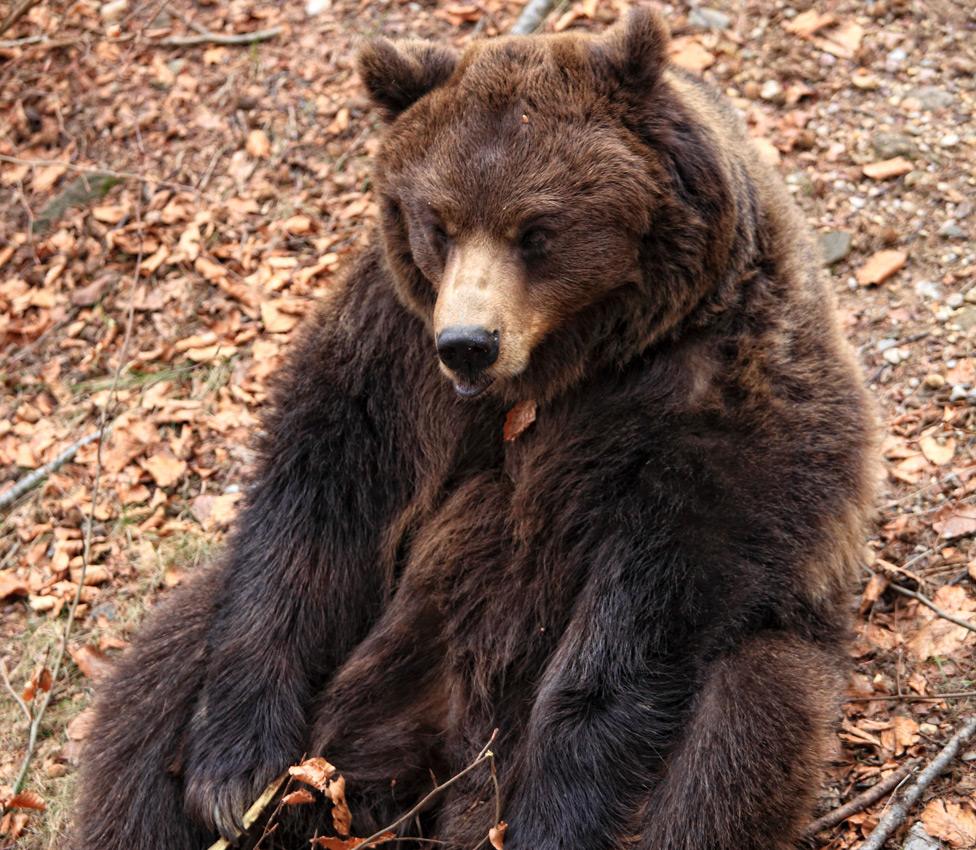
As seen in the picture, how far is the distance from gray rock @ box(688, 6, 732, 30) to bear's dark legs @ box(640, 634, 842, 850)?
4764 millimetres

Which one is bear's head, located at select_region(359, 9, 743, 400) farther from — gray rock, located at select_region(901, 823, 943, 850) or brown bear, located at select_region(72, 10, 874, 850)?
gray rock, located at select_region(901, 823, 943, 850)

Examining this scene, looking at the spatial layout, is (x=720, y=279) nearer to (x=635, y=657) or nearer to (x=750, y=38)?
(x=635, y=657)

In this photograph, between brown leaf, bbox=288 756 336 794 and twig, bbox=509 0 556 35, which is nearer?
brown leaf, bbox=288 756 336 794

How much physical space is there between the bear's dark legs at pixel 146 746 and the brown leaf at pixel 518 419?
55.8 inches

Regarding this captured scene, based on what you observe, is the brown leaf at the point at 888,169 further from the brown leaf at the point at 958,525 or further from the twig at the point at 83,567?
the twig at the point at 83,567

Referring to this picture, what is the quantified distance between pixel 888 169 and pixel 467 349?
3842 millimetres

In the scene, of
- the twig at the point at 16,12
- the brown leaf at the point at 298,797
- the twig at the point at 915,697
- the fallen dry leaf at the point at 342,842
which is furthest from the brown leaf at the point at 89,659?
the twig at the point at 16,12

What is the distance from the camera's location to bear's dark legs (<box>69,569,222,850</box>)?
5.09 m

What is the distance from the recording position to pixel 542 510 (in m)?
4.94

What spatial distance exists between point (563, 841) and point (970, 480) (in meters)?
2.60

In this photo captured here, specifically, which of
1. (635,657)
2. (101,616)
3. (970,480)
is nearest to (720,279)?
(635,657)

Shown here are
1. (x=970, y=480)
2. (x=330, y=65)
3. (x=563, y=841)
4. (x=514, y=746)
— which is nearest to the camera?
(x=563, y=841)

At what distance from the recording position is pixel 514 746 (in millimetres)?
4875

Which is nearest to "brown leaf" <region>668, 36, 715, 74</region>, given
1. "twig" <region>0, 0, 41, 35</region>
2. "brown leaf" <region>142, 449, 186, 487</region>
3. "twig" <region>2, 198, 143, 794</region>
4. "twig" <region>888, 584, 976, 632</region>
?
"twig" <region>2, 198, 143, 794</region>
